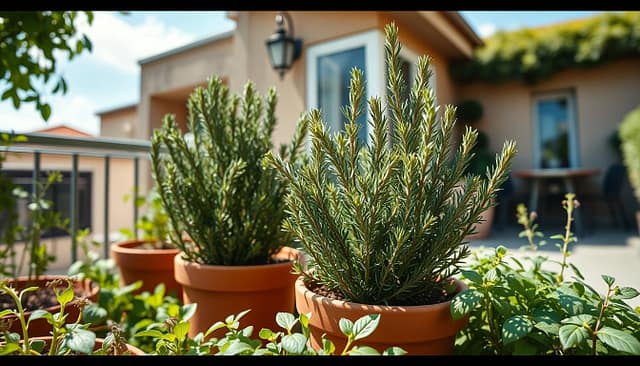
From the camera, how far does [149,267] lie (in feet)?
5.02

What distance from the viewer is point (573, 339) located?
1.90 feet

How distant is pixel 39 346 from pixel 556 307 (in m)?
1.02

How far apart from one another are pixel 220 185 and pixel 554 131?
20.2 feet

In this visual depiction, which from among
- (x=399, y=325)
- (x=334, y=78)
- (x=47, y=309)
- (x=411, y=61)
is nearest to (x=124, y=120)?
(x=334, y=78)

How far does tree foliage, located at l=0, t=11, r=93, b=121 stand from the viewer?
1259 millimetres

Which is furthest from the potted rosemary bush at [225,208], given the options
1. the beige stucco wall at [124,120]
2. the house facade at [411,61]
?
the beige stucco wall at [124,120]

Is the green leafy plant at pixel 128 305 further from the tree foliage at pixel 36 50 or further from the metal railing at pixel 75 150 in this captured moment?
the tree foliage at pixel 36 50

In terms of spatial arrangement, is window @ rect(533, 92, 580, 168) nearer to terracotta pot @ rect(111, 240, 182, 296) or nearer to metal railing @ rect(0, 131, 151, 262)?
metal railing @ rect(0, 131, 151, 262)

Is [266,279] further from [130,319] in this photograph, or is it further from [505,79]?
[505,79]

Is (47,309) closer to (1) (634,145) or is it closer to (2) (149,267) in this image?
(2) (149,267)

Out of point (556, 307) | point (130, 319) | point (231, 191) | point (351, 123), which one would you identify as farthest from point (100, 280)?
point (556, 307)

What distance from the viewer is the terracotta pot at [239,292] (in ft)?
3.30

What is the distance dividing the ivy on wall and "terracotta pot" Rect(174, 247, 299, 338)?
5.70 meters

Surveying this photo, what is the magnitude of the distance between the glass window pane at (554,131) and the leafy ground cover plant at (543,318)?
582 cm
